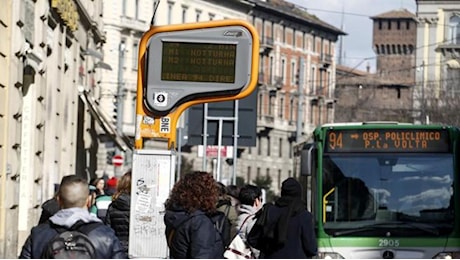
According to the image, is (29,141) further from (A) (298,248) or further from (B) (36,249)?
(B) (36,249)

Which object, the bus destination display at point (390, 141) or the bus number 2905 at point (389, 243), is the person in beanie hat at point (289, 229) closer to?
the bus number 2905 at point (389, 243)

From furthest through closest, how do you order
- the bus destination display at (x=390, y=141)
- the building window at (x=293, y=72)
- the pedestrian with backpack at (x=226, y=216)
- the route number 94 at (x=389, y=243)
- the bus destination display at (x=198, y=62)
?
the building window at (x=293, y=72), the bus destination display at (x=390, y=141), the route number 94 at (x=389, y=243), the bus destination display at (x=198, y=62), the pedestrian with backpack at (x=226, y=216)

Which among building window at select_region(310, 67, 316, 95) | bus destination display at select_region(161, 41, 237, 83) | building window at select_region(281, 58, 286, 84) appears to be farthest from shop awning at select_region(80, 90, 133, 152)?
building window at select_region(310, 67, 316, 95)

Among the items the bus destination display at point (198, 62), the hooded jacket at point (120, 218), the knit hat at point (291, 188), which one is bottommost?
the hooded jacket at point (120, 218)

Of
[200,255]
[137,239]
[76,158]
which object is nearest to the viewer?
[200,255]

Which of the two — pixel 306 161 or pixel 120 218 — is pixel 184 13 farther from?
pixel 120 218

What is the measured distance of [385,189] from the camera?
2067 cm

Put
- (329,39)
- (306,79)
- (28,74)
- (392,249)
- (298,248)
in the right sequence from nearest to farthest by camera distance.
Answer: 1. (298,248)
2. (392,249)
3. (28,74)
4. (306,79)
5. (329,39)

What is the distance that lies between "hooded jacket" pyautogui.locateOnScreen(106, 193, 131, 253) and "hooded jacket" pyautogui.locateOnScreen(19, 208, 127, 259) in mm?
5574

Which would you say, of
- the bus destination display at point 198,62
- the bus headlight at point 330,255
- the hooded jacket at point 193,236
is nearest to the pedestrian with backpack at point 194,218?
the hooded jacket at point 193,236

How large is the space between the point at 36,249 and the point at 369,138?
12115mm

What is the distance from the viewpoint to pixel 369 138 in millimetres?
21266

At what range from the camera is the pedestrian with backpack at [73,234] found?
9039 mm

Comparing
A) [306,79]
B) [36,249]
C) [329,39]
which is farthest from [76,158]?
[329,39]
